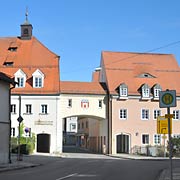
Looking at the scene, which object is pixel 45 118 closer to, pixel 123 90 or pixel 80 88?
pixel 80 88

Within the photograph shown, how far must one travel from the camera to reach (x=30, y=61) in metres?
60.8

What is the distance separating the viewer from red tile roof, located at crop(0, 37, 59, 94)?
58562 millimetres

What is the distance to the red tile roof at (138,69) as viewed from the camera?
203ft

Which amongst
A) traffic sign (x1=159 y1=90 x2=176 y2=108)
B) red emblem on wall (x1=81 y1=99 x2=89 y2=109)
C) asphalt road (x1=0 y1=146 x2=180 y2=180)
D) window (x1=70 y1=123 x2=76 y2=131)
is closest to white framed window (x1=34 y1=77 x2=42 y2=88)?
red emblem on wall (x1=81 y1=99 x2=89 y2=109)

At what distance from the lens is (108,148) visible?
196 ft

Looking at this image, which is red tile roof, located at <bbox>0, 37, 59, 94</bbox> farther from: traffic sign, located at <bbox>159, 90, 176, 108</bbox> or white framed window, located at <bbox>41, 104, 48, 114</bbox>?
traffic sign, located at <bbox>159, 90, 176, 108</bbox>

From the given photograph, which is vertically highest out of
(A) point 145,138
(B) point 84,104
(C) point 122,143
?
(B) point 84,104

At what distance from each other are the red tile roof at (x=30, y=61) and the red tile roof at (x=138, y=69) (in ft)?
25.9

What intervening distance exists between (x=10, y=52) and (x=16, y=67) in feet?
10.3

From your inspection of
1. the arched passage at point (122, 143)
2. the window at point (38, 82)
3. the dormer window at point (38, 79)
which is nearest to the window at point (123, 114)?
the arched passage at point (122, 143)

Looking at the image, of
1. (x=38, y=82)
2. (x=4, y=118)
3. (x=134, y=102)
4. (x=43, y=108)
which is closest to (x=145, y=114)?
(x=134, y=102)

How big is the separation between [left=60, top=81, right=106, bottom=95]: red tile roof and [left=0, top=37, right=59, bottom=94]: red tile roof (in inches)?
75.2

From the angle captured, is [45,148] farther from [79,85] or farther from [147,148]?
[147,148]

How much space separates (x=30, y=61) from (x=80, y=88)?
795 centimetres
